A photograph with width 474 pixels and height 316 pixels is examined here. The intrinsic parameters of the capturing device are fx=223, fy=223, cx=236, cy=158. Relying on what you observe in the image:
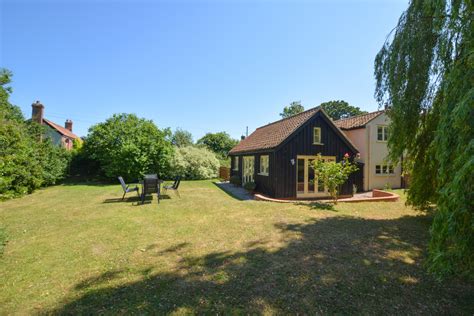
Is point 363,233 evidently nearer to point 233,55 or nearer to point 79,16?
point 233,55

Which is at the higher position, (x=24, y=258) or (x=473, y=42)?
(x=473, y=42)

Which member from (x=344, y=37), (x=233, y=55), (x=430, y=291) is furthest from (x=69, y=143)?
(x=430, y=291)

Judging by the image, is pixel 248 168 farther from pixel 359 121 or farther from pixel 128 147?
pixel 128 147

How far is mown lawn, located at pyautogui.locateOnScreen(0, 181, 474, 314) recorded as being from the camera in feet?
10.5

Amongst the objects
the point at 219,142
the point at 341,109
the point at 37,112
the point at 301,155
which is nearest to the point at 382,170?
the point at 301,155

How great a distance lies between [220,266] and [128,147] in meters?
17.3

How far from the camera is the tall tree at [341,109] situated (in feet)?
166

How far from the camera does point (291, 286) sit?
362 cm

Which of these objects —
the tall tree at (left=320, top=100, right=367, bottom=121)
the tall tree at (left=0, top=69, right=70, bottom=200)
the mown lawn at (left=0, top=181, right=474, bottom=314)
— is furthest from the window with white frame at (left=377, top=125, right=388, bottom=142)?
the tall tree at (left=320, top=100, right=367, bottom=121)

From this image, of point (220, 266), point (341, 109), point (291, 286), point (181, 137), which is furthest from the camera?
point (341, 109)

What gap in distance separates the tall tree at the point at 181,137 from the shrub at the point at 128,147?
14.5m

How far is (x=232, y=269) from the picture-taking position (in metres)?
4.23

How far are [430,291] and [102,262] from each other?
19.2ft

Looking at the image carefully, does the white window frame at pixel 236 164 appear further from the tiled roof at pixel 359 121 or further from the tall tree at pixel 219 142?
the tall tree at pixel 219 142
